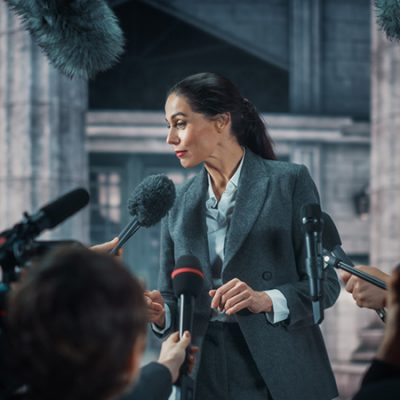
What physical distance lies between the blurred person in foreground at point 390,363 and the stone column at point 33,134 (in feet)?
14.8

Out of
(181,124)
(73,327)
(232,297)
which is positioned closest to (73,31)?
(181,124)

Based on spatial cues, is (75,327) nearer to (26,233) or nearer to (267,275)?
(26,233)

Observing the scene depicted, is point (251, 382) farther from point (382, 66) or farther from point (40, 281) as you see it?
point (382, 66)

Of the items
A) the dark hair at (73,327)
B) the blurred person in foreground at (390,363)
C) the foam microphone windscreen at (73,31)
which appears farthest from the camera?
the foam microphone windscreen at (73,31)

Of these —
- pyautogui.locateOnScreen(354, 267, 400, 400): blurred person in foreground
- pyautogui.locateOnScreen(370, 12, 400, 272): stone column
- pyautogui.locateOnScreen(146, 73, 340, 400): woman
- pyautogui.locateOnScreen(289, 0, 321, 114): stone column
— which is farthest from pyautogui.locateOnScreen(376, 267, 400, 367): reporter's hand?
pyautogui.locateOnScreen(289, 0, 321, 114): stone column

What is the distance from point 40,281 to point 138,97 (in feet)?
27.9

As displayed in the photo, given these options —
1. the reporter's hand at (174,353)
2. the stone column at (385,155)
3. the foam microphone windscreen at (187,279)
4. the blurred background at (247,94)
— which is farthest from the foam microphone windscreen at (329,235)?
the stone column at (385,155)

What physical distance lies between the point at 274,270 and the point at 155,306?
34 cm

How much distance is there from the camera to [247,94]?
9.93m

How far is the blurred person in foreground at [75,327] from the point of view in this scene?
129cm

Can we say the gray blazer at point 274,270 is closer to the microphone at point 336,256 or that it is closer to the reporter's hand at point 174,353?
the microphone at point 336,256

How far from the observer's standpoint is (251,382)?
230 centimetres

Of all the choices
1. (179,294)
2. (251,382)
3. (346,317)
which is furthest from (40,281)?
(346,317)

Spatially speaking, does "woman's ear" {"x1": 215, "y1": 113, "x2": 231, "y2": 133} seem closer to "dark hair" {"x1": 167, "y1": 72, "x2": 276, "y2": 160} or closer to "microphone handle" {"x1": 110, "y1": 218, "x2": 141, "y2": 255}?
"dark hair" {"x1": 167, "y1": 72, "x2": 276, "y2": 160}
